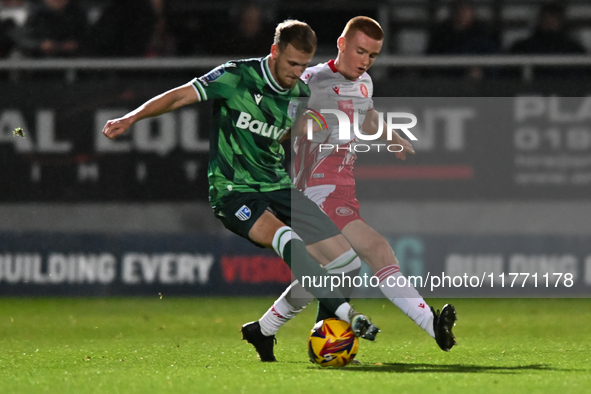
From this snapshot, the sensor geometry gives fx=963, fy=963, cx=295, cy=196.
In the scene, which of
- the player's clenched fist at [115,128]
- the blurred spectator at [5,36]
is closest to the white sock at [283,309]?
the player's clenched fist at [115,128]

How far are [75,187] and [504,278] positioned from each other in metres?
4.25

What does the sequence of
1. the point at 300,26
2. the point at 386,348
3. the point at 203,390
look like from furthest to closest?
the point at 386,348 → the point at 300,26 → the point at 203,390

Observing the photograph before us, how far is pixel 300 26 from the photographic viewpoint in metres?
5.31

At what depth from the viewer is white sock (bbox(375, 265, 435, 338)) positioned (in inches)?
214

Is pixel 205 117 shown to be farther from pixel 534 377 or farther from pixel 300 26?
pixel 534 377

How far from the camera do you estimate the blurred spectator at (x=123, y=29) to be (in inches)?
389

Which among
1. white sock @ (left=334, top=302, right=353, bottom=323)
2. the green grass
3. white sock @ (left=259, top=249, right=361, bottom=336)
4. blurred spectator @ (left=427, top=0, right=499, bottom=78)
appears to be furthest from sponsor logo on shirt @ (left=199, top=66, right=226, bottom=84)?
blurred spectator @ (left=427, top=0, right=499, bottom=78)

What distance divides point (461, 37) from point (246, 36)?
7.23ft

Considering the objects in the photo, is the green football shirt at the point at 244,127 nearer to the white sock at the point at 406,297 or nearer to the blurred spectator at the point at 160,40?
the white sock at the point at 406,297

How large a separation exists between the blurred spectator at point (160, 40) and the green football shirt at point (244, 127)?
4631 millimetres

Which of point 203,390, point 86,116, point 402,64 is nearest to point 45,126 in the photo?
point 86,116

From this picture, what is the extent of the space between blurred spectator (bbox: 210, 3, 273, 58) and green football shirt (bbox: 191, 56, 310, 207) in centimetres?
411

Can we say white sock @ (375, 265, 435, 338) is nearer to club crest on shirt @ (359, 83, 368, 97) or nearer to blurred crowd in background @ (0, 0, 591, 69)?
club crest on shirt @ (359, 83, 368, 97)

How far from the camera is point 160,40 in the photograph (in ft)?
33.0
